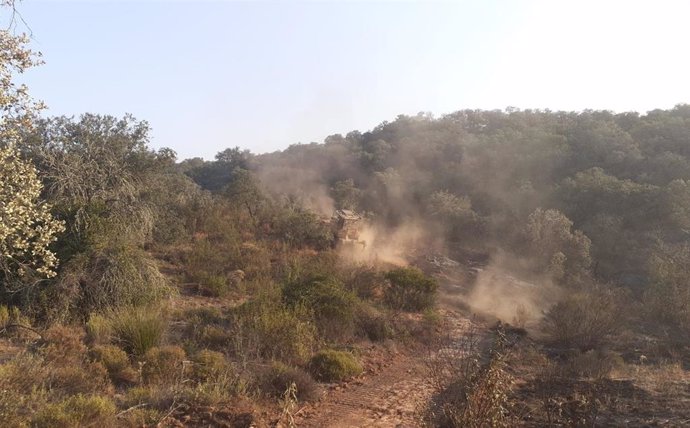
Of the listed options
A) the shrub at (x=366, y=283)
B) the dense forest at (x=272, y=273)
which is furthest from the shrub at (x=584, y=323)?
the shrub at (x=366, y=283)

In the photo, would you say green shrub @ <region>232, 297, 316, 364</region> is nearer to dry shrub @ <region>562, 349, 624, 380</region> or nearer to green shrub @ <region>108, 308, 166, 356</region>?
green shrub @ <region>108, 308, 166, 356</region>

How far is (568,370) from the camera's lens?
952 centimetres

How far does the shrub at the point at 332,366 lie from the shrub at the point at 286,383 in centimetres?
100

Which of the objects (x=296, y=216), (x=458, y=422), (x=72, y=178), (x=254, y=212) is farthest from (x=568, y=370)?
(x=254, y=212)

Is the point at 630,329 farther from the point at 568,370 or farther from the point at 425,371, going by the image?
the point at 425,371

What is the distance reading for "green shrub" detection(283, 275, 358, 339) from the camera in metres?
11.2

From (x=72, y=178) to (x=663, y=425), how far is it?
13260 millimetres

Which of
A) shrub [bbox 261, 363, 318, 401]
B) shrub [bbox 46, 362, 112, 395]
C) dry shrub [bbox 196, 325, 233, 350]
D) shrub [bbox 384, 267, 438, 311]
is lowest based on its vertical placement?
shrub [bbox 384, 267, 438, 311]

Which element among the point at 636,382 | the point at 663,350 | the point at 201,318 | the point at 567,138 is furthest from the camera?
the point at 567,138

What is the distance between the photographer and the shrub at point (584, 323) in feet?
40.4

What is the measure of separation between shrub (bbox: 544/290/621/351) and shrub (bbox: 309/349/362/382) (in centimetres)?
630

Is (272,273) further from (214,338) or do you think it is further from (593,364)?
(593,364)

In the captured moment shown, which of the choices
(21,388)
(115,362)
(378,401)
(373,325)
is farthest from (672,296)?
(21,388)

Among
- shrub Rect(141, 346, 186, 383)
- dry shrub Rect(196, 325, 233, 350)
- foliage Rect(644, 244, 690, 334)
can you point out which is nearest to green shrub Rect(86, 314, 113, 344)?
shrub Rect(141, 346, 186, 383)
